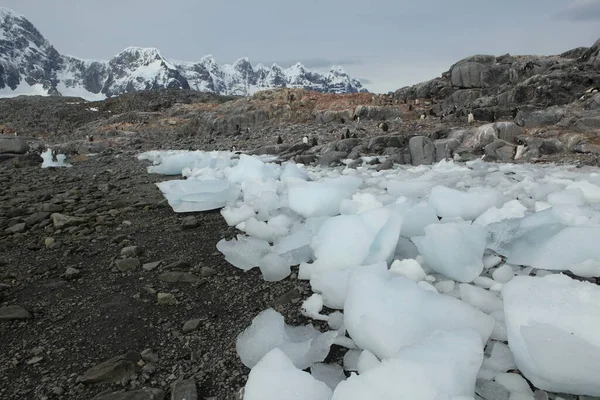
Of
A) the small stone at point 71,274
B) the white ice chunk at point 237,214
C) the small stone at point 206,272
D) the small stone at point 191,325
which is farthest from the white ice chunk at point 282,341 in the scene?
the white ice chunk at point 237,214

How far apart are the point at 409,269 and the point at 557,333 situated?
1.02 meters

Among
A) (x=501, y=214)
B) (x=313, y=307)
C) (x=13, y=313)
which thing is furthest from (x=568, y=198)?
(x=13, y=313)

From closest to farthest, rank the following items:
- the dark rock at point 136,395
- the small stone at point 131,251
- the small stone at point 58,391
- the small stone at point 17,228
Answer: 1. the dark rock at point 136,395
2. the small stone at point 58,391
3. the small stone at point 131,251
4. the small stone at point 17,228

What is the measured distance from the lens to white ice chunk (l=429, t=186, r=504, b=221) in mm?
3453

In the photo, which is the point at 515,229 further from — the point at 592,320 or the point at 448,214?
the point at 592,320

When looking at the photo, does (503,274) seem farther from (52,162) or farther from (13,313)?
(52,162)

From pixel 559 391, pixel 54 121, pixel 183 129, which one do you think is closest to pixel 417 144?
pixel 559 391

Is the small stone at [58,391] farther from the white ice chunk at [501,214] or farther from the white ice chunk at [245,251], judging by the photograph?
the white ice chunk at [501,214]

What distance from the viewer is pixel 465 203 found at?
350cm

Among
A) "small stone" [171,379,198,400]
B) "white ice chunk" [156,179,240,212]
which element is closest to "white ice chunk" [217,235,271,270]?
"small stone" [171,379,198,400]

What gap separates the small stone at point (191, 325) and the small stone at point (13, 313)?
46.3 inches

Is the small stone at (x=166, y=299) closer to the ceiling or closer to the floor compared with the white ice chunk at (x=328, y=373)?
closer to the floor

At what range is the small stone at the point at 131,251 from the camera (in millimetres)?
3662

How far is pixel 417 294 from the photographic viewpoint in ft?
6.68
